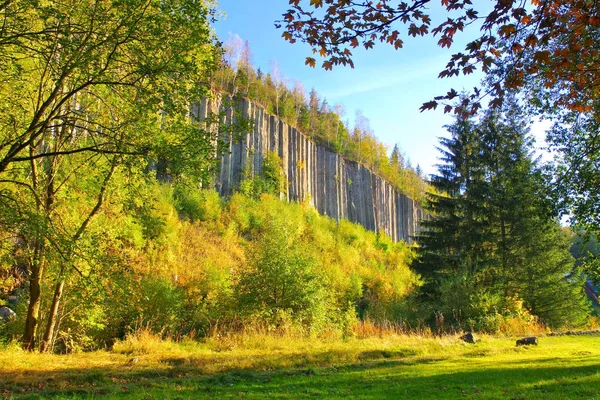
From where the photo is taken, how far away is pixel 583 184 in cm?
960

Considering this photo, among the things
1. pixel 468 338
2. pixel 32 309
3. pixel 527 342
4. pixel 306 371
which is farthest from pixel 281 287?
pixel 527 342

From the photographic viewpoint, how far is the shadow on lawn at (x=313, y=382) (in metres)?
6.82

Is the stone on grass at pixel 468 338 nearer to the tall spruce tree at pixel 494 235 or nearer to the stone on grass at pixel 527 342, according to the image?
the stone on grass at pixel 527 342

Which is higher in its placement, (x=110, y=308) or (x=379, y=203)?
(x=379, y=203)

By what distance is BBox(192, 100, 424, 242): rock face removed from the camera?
34.9 meters

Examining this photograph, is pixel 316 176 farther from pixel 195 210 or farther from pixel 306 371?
pixel 306 371

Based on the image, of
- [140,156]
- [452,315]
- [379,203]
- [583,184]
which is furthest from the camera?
[379,203]

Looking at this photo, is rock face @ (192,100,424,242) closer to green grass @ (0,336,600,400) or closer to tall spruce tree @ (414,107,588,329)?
tall spruce tree @ (414,107,588,329)

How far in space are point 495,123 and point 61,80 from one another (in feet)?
72.8

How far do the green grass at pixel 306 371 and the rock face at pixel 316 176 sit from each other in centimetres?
2075

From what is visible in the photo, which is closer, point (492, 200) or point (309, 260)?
point (309, 260)

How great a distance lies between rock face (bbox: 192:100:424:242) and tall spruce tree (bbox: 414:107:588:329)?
12.1 meters

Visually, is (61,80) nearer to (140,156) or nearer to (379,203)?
(140,156)

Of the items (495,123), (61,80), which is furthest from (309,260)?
(495,123)
